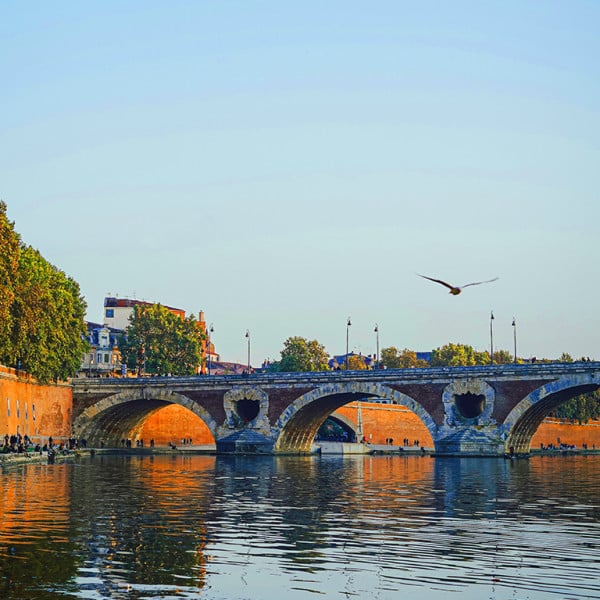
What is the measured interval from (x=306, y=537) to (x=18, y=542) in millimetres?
7147

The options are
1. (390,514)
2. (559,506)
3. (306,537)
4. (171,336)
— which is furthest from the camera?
(171,336)

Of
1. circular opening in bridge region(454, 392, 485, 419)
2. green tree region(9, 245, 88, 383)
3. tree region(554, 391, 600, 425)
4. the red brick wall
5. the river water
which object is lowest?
the river water

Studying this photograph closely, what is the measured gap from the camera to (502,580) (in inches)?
859

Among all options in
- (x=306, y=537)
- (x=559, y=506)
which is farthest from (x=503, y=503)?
(x=306, y=537)

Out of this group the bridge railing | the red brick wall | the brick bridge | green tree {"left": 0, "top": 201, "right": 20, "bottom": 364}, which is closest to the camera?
green tree {"left": 0, "top": 201, "right": 20, "bottom": 364}

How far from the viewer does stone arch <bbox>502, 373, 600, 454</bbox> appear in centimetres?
8025

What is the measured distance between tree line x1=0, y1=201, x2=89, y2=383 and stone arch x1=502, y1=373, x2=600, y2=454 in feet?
117

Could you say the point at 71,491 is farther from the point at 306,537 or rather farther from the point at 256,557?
the point at 256,557

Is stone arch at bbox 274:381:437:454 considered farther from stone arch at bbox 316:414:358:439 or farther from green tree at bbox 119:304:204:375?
green tree at bbox 119:304:204:375

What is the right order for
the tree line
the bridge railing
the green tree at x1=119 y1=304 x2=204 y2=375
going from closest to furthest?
the tree line → the bridge railing → the green tree at x1=119 y1=304 x2=204 y2=375

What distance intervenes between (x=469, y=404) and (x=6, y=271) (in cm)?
3687

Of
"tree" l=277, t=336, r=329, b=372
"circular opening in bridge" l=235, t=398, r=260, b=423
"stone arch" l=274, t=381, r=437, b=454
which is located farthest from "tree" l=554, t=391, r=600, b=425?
"circular opening in bridge" l=235, t=398, r=260, b=423

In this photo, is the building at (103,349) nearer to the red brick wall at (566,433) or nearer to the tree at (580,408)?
the red brick wall at (566,433)

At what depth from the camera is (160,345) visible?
12756 centimetres
